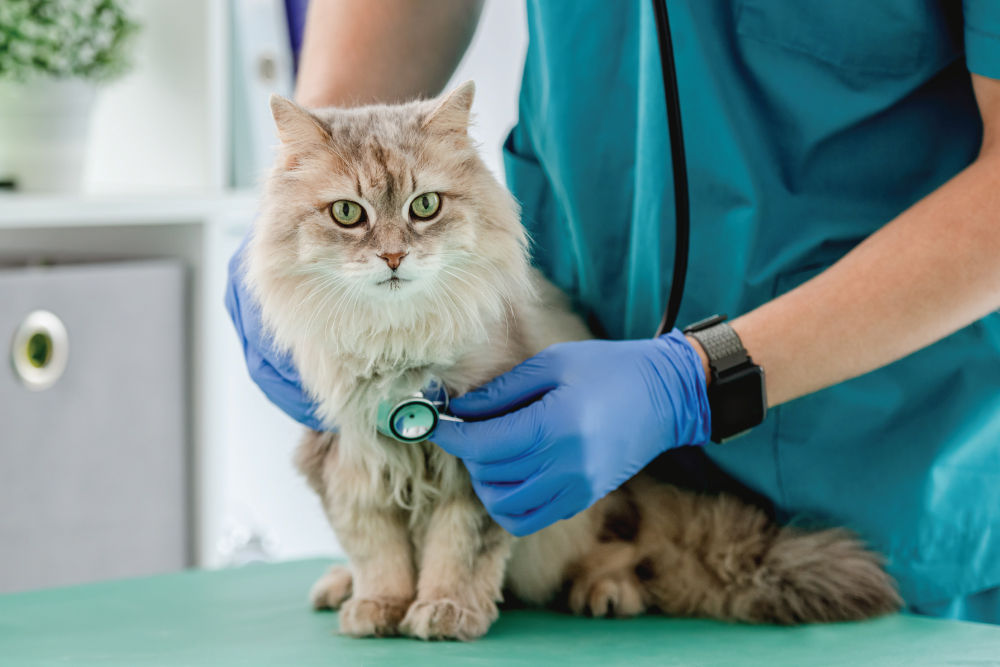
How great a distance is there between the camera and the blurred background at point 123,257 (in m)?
1.84

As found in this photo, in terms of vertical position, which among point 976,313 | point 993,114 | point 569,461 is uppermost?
point 993,114

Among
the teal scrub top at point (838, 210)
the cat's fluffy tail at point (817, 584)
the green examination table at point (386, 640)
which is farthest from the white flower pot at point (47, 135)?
the cat's fluffy tail at point (817, 584)

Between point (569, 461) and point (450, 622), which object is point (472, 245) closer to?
point (569, 461)

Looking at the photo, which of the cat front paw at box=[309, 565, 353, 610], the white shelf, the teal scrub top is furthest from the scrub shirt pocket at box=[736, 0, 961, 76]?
the white shelf

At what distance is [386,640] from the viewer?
1.07 m

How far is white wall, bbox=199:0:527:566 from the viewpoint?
2328 mm

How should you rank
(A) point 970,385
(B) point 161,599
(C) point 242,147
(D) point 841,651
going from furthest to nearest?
(C) point 242,147
(B) point 161,599
(A) point 970,385
(D) point 841,651

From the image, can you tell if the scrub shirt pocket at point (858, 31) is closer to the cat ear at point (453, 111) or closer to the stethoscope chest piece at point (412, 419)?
the cat ear at point (453, 111)

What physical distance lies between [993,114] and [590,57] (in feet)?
1.64

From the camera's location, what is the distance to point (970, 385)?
1150 mm

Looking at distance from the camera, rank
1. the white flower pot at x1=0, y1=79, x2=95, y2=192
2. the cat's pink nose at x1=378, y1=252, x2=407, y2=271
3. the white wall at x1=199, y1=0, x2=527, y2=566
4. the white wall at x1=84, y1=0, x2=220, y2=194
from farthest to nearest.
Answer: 1. the white wall at x1=199, y1=0, x2=527, y2=566
2. the white wall at x1=84, y1=0, x2=220, y2=194
3. the white flower pot at x1=0, y1=79, x2=95, y2=192
4. the cat's pink nose at x1=378, y1=252, x2=407, y2=271

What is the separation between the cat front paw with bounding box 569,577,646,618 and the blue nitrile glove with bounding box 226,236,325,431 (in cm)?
39

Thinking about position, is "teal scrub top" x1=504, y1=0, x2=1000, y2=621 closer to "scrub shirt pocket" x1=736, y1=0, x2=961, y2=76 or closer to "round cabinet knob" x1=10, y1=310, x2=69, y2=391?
"scrub shirt pocket" x1=736, y1=0, x2=961, y2=76

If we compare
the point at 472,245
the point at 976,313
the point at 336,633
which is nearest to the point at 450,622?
the point at 336,633
